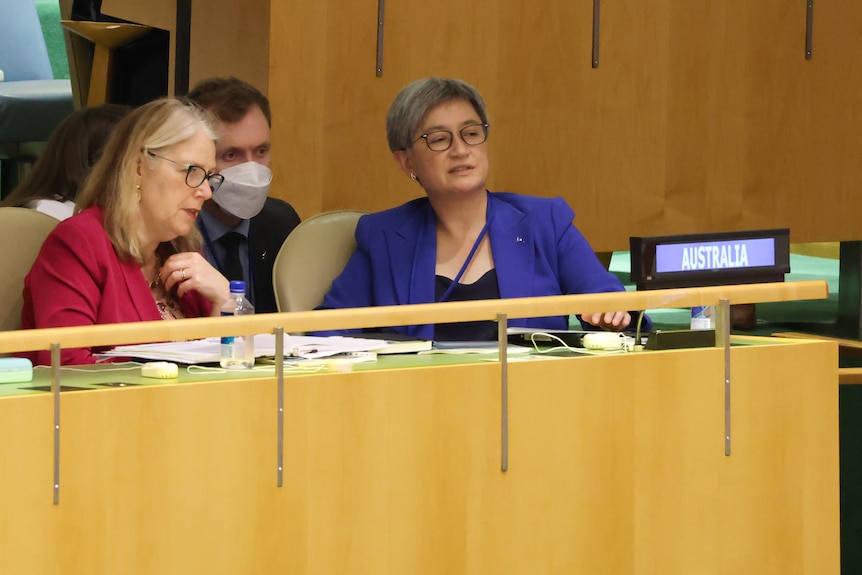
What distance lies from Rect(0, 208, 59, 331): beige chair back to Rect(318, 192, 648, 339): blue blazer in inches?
29.1

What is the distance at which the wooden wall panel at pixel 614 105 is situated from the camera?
428cm

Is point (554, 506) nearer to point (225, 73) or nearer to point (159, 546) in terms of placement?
point (159, 546)

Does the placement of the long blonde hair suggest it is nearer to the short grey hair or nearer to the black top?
the short grey hair

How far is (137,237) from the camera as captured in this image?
2.82m

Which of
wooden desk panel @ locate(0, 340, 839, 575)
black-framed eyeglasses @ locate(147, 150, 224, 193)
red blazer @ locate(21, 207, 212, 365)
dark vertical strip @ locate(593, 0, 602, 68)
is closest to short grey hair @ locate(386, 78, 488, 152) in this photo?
black-framed eyeglasses @ locate(147, 150, 224, 193)

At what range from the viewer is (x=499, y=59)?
4.57 metres

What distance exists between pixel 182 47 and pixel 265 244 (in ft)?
3.90

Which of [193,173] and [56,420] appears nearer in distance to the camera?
[56,420]

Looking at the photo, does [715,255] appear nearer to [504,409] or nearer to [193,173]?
[504,409]

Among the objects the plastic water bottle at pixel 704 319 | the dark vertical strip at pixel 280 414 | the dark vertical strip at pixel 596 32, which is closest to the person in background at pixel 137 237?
the dark vertical strip at pixel 280 414

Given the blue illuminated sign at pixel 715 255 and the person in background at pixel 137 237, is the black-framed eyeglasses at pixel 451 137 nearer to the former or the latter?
the person in background at pixel 137 237

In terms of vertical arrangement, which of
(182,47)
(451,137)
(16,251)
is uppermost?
(182,47)

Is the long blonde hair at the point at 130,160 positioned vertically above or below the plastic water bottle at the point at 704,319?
above

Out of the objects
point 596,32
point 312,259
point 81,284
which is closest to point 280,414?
point 81,284
